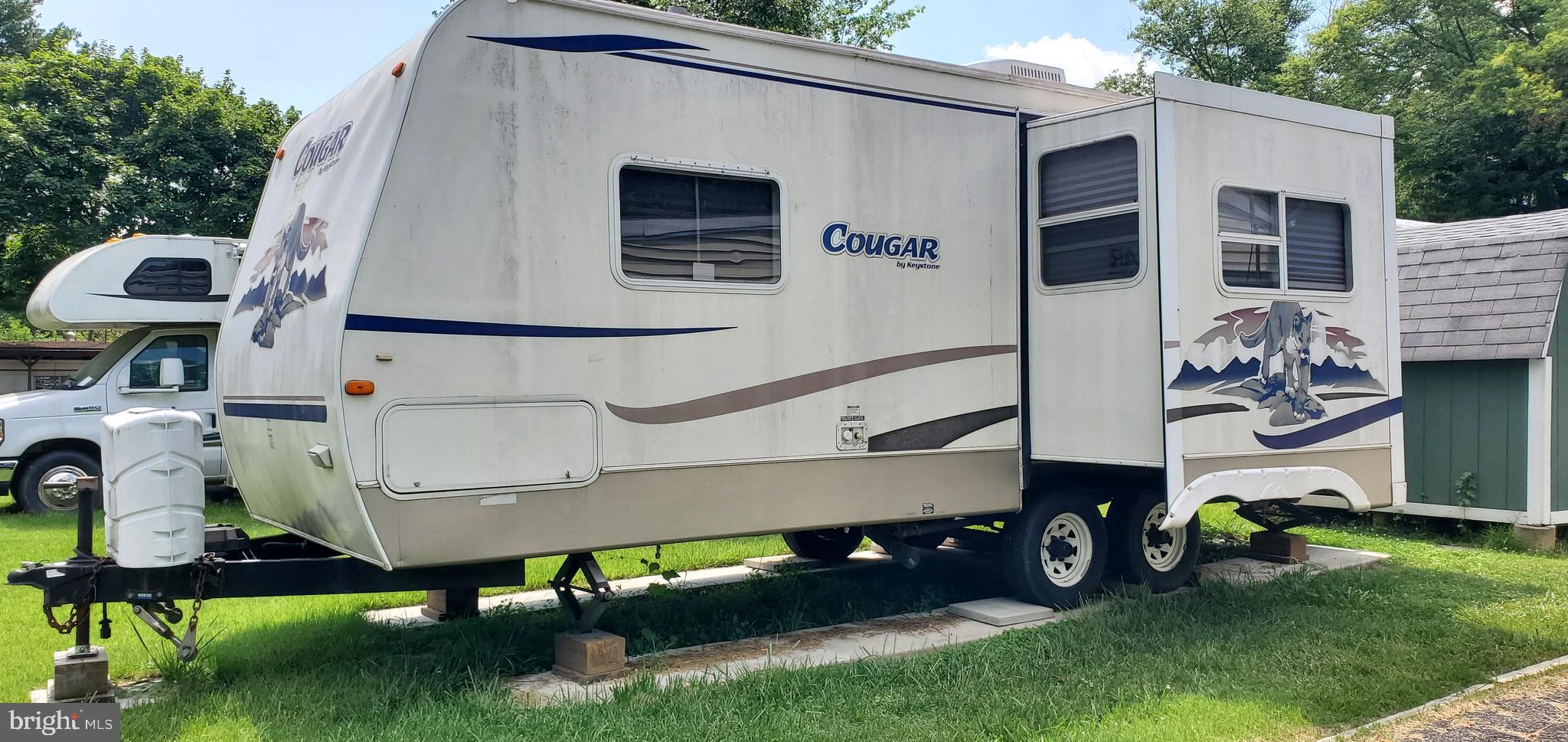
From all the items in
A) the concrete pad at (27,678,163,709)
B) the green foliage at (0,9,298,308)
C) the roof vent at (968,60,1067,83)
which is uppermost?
the green foliage at (0,9,298,308)

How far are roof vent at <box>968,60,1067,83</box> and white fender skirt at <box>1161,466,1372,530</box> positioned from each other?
9.10 feet

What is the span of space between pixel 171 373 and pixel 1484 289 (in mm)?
12239

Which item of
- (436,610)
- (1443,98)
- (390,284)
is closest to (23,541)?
(436,610)

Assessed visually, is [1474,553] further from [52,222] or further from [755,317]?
[52,222]

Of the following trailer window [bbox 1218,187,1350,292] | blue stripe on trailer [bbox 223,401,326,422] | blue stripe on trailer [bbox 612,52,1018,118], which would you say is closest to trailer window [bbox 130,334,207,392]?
blue stripe on trailer [bbox 223,401,326,422]

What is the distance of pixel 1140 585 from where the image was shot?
7.39 m

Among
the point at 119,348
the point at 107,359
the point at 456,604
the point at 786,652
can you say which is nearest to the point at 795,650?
the point at 786,652

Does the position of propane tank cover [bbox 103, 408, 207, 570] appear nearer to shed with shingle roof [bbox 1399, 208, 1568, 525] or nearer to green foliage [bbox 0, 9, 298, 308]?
shed with shingle roof [bbox 1399, 208, 1568, 525]

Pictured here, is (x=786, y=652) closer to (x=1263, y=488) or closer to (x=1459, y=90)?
(x=1263, y=488)

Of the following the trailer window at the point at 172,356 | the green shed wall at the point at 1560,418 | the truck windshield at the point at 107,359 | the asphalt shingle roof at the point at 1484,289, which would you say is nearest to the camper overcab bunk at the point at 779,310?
the asphalt shingle roof at the point at 1484,289

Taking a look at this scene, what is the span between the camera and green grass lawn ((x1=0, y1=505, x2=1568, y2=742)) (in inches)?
185

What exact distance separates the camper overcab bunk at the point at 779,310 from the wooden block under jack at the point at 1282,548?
1016 millimetres

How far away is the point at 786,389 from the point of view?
5988 mm

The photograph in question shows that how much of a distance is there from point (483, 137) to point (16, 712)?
10.2 ft
